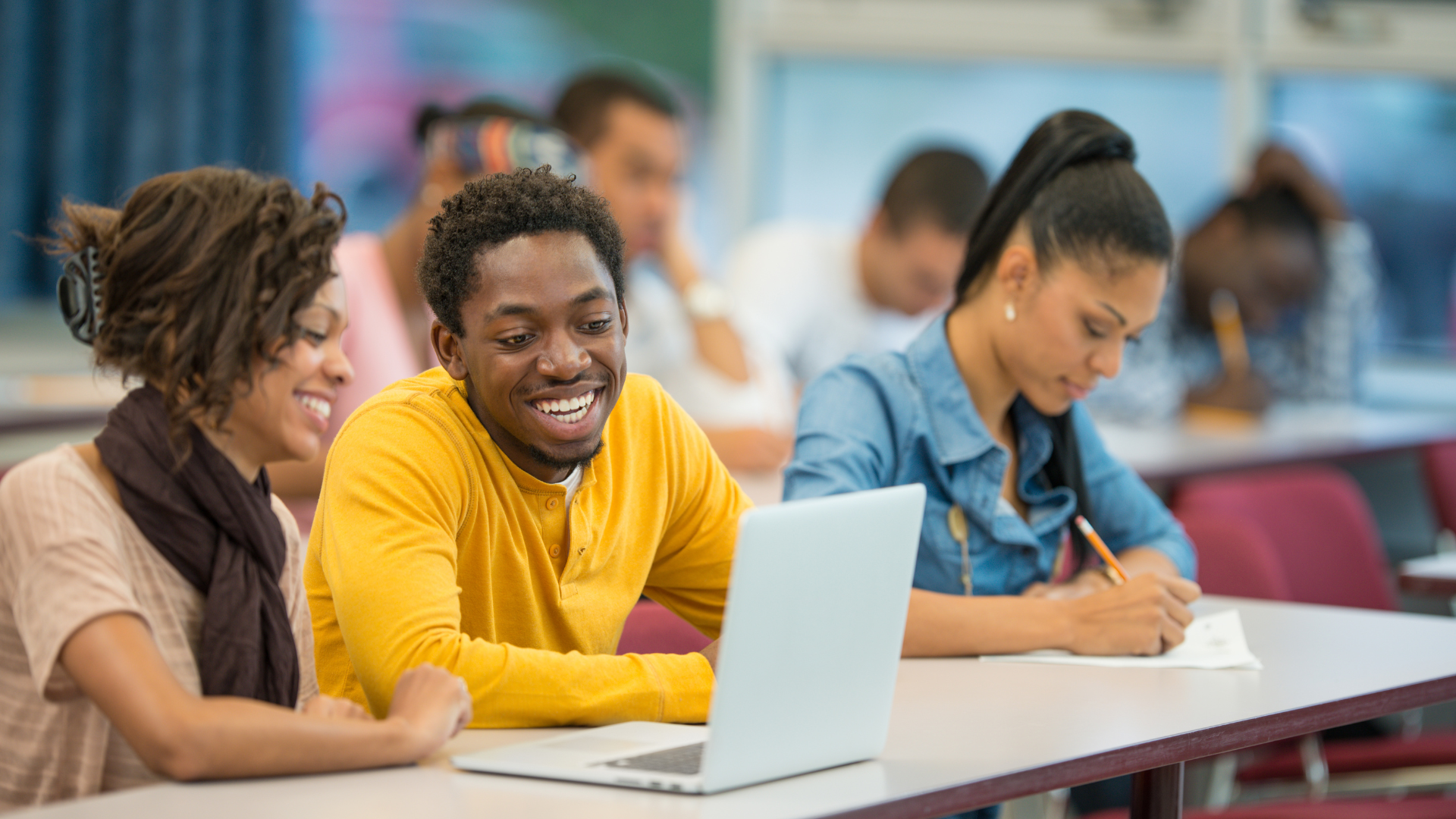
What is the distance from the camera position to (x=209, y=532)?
117cm

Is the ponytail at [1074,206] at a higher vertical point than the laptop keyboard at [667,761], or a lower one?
higher

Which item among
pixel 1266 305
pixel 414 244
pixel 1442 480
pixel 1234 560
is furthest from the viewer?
pixel 1266 305

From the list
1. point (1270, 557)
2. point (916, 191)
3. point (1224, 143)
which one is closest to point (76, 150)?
point (916, 191)

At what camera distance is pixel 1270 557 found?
2.30m

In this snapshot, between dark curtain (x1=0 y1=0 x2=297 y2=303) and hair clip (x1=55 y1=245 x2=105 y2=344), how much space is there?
8.58 ft

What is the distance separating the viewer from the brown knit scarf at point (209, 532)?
114 centimetres

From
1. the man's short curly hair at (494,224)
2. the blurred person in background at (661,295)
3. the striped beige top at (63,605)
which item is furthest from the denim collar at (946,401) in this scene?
the blurred person in background at (661,295)

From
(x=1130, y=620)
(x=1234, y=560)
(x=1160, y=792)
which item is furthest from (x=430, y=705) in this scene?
(x=1234, y=560)

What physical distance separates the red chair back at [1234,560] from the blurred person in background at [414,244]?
47.9 inches

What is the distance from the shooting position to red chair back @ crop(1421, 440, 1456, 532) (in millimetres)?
3186

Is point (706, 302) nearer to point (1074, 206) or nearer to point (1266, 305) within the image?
point (1266, 305)

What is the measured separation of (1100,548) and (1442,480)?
5.80 ft

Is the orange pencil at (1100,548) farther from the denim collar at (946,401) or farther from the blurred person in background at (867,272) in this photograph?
the blurred person in background at (867,272)

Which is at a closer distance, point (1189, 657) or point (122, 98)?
point (1189, 657)
